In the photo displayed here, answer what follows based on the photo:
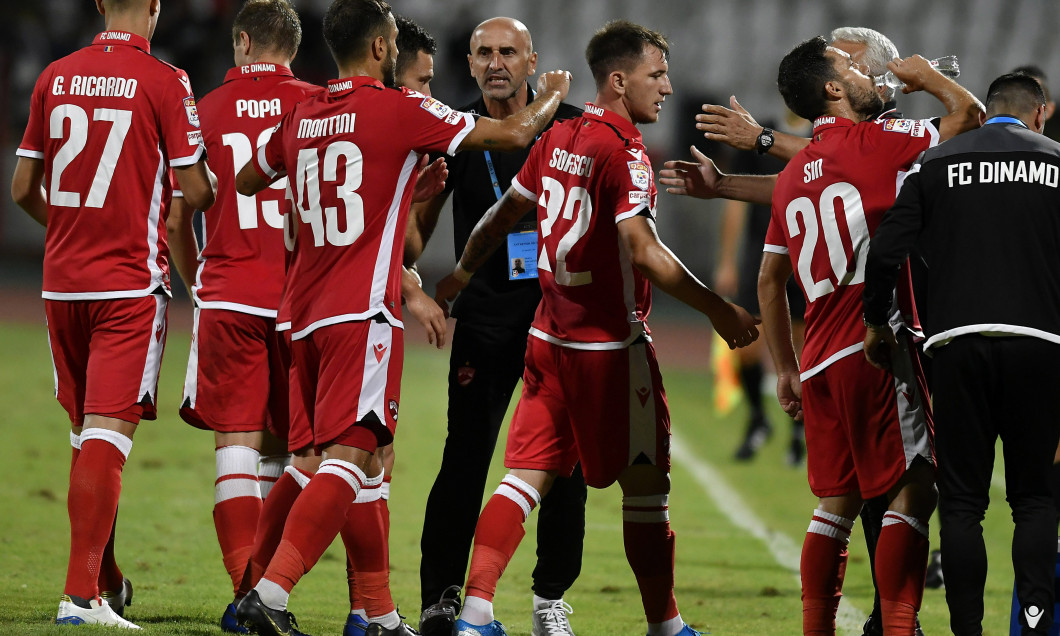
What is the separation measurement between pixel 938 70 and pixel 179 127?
2.93 m

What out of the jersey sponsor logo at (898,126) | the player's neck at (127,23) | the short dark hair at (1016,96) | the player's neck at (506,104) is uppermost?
the player's neck at (127,23)

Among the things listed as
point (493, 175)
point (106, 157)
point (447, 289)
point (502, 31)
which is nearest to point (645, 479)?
point (447, 289)

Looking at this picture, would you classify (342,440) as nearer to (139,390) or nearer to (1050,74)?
(139,390)

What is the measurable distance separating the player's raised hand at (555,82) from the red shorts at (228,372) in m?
1.52

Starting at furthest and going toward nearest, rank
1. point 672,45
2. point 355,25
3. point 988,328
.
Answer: point 672,45 < point 355,25 < point 988,328

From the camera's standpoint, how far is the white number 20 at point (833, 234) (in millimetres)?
4395

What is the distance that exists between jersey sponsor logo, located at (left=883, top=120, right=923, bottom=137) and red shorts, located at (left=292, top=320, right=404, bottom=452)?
1927 millimetres

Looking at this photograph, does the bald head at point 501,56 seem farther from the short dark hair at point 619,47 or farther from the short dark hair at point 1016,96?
the short dark hair at point 1016,96

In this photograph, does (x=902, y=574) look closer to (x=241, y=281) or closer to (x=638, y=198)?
(x=638, y=198)

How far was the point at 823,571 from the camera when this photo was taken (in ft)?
14.5

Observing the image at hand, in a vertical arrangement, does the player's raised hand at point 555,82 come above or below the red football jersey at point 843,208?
above

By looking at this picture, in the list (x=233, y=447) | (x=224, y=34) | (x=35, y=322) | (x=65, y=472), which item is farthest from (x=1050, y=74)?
(x=233, y=447)

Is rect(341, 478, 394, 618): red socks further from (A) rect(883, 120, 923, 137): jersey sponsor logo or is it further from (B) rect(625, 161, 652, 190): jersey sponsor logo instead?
(A) rect(883, 120, 923, 137): jersey sponsor logo

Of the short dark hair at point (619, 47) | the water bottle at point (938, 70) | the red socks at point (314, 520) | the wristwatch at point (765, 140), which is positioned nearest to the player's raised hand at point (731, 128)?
the wristwatch at point (765, 140)
